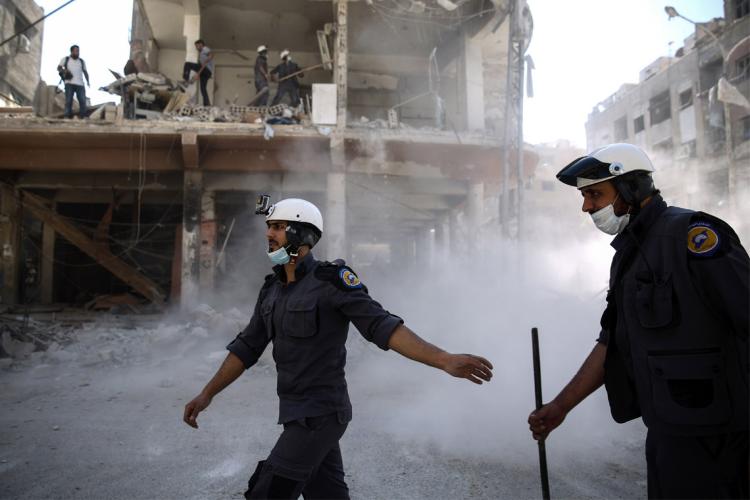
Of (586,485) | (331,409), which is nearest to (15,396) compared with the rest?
(331,409)

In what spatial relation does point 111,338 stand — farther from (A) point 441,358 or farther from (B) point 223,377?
(A) point 441,358

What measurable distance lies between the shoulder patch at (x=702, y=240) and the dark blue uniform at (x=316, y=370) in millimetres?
1050

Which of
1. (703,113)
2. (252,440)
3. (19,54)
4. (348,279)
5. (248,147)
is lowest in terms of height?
(252,440)

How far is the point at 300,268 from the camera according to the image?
2203mm

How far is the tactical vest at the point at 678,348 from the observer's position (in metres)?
1.37

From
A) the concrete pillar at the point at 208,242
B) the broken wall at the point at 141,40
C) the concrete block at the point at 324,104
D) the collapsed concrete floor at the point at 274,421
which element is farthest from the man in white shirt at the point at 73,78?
the concrete block at the point at 324,104

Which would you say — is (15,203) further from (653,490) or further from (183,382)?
(653,490)

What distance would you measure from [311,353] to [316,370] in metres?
0.07

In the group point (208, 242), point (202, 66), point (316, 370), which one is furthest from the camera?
point (202, 66)

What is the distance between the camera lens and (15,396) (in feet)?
18.0

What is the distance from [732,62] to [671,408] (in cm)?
2426

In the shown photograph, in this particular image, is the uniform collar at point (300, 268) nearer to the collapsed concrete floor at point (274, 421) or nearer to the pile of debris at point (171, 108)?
the collapsed concrete floor at point (274, 421)

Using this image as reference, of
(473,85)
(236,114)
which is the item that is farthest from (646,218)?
(473,85)

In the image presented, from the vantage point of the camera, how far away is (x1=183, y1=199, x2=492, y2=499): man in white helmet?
6.02ft
